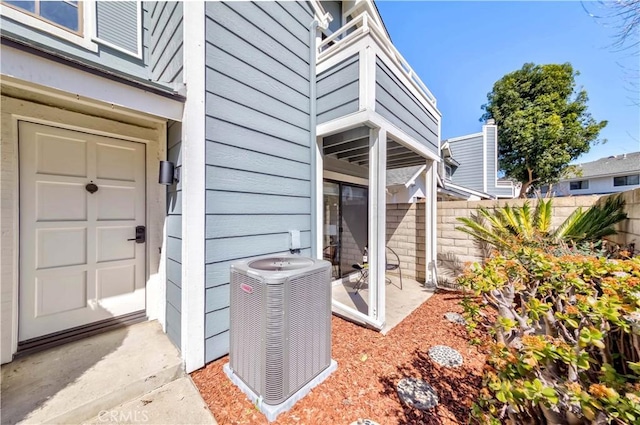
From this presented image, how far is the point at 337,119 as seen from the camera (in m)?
3.18

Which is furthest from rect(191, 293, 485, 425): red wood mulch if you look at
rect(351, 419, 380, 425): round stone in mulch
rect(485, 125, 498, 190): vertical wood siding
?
rect(485, 125, 498, 190): vertical wood siding

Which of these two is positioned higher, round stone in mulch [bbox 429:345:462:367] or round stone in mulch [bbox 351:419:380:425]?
round stone in mulch [bbox 429:345:462:367]

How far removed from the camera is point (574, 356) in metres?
0.90

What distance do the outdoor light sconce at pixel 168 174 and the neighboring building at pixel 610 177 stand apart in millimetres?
24765

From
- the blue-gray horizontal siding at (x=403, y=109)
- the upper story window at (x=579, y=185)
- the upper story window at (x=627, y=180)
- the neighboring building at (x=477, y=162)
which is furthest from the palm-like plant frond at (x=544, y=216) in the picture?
the upper story window at (x=579, y=185)

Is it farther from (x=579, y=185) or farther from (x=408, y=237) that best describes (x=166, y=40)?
(x=579, y=185)

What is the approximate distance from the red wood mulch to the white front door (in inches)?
59.5

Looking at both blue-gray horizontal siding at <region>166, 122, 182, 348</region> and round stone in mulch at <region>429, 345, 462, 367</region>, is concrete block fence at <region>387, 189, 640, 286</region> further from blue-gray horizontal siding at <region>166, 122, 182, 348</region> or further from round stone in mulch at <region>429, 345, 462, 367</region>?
blue-gray horizontal siding at <region>166, 122, 182, 348</region>

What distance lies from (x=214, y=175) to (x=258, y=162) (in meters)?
0.56

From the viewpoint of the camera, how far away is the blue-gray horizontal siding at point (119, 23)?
8.83ft

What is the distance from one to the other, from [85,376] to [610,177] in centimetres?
3196

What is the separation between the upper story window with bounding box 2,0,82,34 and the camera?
234 cm

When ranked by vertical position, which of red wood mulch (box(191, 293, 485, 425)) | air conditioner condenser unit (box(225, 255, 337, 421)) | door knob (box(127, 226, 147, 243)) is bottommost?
red wood mulch (box(191, 293, 485, 425))

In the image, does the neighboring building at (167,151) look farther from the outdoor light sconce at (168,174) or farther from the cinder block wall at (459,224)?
the cinder block wall at (459,224)
